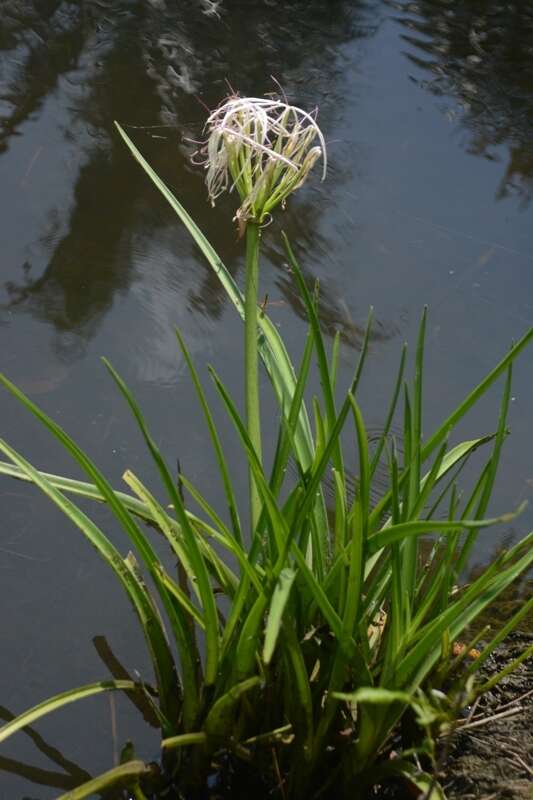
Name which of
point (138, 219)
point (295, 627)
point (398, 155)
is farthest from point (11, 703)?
point (398, 155)

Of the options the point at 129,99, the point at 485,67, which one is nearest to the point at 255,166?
the point at 129,99

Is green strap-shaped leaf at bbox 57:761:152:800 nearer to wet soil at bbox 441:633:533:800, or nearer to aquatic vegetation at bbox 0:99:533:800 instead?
aquatic vegetation at bbox 0:99:533:800

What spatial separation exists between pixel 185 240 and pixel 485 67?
1713 mm

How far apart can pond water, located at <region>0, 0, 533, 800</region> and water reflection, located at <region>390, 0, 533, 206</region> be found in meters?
0.01

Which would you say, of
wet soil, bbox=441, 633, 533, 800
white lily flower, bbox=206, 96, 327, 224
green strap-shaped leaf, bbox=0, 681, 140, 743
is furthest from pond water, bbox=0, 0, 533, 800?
white lily flower, bbox=206, 96, 327, 224

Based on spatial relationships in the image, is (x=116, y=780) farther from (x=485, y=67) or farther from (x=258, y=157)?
(x=485, y=67)

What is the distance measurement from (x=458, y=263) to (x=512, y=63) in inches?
55.5

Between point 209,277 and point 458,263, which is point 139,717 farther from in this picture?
point 458,263

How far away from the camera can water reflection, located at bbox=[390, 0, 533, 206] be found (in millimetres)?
3418

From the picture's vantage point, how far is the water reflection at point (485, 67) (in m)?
3.42

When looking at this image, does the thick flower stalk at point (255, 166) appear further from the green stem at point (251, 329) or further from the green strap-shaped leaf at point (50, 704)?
the green strap-shaped leaf at point (50, 704)

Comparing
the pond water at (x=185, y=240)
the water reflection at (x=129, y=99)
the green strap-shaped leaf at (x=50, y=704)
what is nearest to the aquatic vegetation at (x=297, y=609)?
the green strap-shaped leaf at (x=50, y=704)

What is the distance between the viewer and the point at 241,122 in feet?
4.59

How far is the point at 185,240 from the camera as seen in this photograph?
9.12 ft
